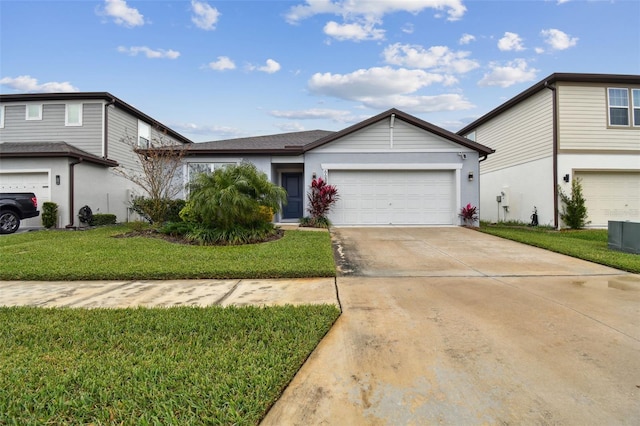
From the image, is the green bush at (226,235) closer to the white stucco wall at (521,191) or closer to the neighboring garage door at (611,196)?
the white stucco wall at (521,191)

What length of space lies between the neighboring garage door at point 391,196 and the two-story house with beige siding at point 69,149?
760cm

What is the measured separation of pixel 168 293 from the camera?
449cm

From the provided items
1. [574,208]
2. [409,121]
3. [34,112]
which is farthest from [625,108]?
[34,112]

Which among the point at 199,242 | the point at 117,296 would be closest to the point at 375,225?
the point at 199,242

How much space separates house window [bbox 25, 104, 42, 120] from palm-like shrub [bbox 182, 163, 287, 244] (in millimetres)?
10680

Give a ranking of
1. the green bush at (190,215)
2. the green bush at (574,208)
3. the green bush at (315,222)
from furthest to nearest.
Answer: the green bush at (315,222) < the green bush at (574,208) < the green bush at (190,215)

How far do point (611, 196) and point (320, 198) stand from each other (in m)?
11.0

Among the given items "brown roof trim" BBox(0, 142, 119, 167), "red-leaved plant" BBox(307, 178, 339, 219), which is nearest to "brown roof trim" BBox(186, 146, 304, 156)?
"red-leaved plant" BBox(307, 178, 339, 219)

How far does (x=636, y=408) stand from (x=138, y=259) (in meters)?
6.96

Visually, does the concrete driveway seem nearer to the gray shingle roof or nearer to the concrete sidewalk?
the concrete sidewalk

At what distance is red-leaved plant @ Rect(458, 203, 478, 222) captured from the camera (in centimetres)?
1200

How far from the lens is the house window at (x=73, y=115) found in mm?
14305

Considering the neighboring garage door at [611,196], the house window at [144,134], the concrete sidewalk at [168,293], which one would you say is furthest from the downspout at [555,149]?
the house window at [144,134]

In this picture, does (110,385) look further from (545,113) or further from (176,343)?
(545,113)
